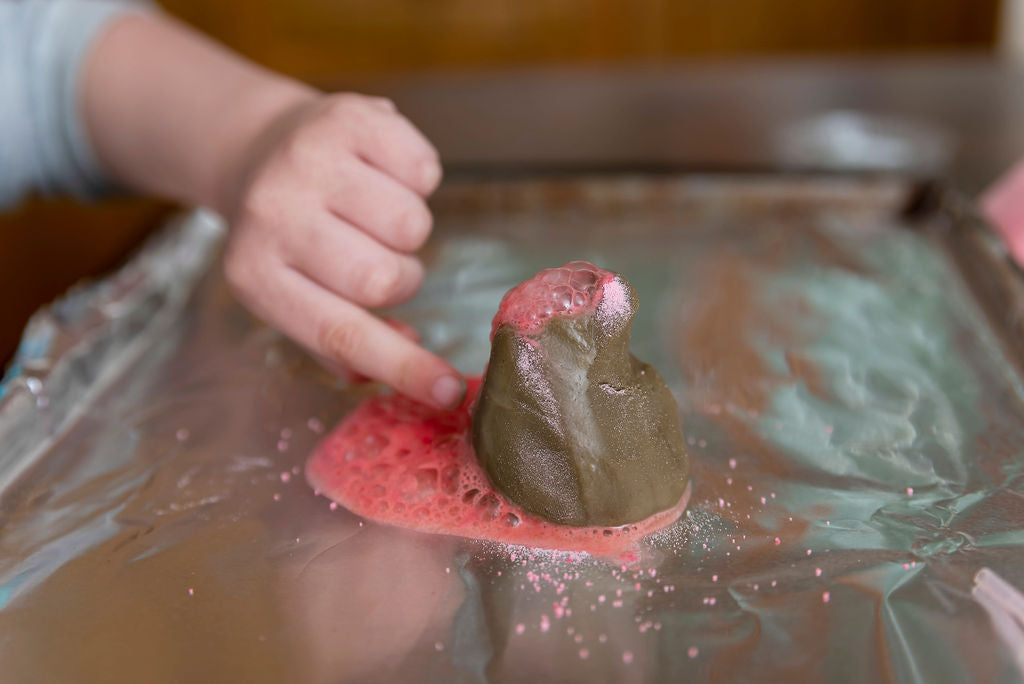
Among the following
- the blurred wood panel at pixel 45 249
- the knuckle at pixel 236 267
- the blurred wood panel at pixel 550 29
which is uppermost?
the knuckle at pixel 236 267

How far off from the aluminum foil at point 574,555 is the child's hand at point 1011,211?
37 mm

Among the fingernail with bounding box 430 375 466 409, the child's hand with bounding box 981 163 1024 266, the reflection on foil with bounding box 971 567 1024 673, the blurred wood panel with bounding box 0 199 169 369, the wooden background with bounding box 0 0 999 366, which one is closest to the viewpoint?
the reflection on foil with bounding box 971 567 1024 673

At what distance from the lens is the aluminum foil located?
0.41 metres

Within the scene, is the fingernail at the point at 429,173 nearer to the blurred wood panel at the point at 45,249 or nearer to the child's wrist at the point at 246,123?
the child's wrist at the point at 246,123

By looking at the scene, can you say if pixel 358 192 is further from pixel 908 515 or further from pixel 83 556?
pixel 908 515

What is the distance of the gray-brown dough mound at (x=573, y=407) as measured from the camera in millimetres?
474

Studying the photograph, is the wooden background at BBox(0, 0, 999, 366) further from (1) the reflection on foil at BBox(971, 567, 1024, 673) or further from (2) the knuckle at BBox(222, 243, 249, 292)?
(1) the reflection on foil at BBox(971, 567, 1024, 673)

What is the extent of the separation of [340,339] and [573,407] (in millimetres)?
181

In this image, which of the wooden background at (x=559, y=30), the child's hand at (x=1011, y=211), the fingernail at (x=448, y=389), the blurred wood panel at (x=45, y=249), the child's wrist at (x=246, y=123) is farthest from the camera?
the wooden background at (x=559, y=30)

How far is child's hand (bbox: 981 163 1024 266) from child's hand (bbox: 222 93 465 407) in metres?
0.54

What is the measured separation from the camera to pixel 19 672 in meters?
0.43

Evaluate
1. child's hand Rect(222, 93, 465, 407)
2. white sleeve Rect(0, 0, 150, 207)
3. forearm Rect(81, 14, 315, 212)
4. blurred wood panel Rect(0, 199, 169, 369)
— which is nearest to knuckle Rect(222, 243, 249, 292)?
child's hand Rect(222, 93, 465, 407)

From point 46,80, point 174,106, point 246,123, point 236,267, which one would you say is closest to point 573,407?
point 236,267

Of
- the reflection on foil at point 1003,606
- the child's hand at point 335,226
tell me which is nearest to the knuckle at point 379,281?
the child's hand at point 335,226
